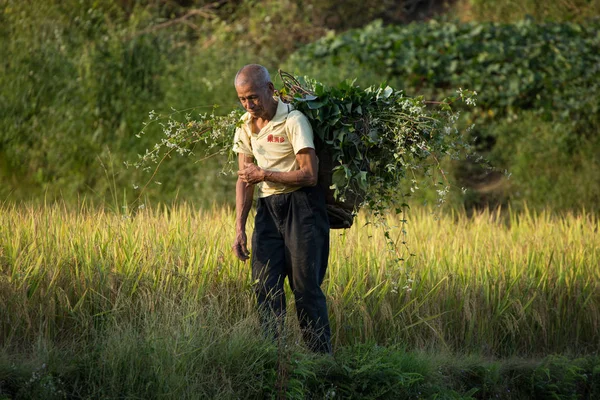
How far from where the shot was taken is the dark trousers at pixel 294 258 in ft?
15.2

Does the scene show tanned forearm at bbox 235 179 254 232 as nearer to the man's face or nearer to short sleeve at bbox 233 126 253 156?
short sleeve at bbox 233 126 253 156

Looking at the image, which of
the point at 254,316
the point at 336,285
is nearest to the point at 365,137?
the point at 254,316

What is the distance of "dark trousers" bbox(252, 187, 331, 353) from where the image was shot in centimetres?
464

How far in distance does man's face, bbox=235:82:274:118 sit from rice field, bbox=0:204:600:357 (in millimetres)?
1164

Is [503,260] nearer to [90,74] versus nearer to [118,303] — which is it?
[118,303]

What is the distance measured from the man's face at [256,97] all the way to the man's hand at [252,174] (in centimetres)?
29

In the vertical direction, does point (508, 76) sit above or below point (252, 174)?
above

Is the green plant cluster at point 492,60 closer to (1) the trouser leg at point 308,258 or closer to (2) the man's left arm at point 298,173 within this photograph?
(1) the trouser leg at point 308,258

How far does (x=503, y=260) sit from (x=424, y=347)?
143 centimetres

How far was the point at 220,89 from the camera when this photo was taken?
33.8 feet

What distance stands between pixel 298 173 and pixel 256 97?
1.51 feet

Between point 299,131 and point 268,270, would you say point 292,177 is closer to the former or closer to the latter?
point 299,131

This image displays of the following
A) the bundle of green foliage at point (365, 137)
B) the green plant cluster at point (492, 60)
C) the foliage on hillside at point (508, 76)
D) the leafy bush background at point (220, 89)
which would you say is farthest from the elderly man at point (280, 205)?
the green plant cluster at point (492, 60)

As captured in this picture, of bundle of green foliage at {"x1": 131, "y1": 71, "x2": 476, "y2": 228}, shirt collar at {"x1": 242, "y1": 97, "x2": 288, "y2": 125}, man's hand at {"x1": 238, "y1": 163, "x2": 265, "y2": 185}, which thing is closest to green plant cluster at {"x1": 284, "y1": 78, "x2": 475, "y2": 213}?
bundle of green foliage at {"x1": 131, "y1": 71, "x2": 476, "y2": 228}
